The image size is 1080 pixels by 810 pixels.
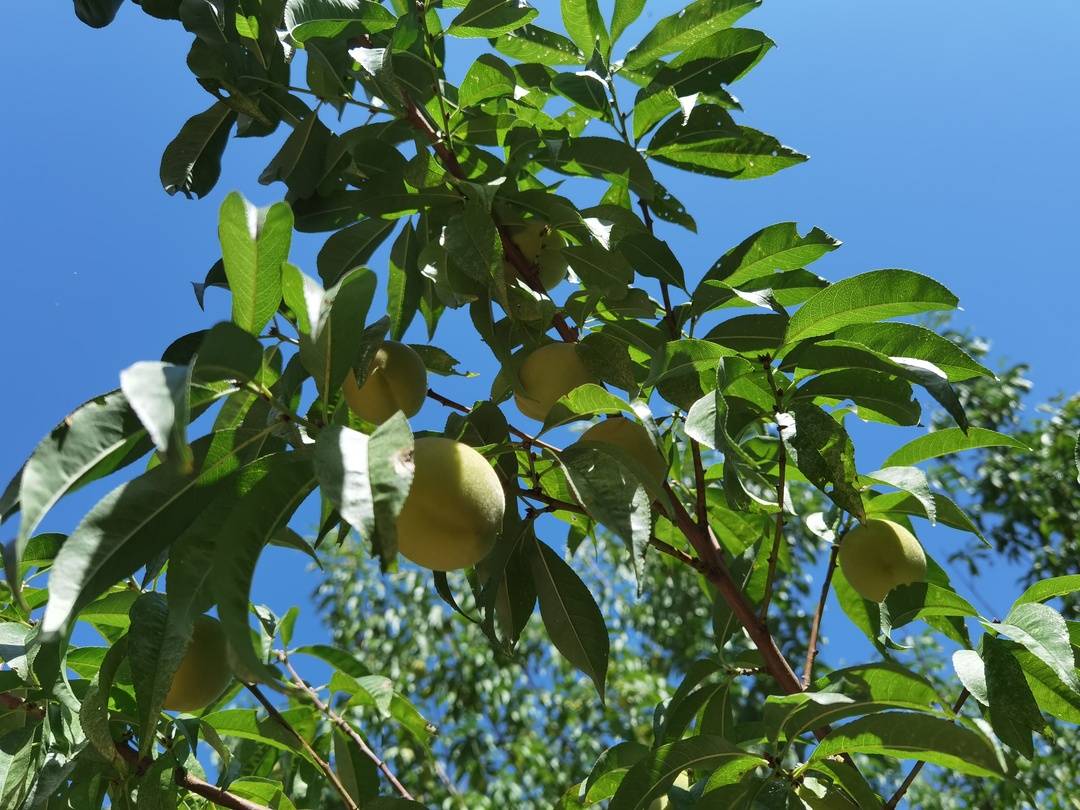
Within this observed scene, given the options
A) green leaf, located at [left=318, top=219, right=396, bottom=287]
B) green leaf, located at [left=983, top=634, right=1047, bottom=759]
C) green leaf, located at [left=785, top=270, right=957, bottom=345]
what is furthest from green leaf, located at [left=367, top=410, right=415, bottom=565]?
green leaf, located at [left=983, top=634, right=1047, bottom=759]

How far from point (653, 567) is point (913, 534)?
182 inches

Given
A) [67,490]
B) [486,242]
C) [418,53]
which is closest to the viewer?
[67,490]

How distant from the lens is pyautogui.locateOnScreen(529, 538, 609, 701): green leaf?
1118 mm

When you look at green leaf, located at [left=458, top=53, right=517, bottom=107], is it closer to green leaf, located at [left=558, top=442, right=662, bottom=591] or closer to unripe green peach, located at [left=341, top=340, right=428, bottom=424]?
unripe green peach, located at [left=341, top=340, right=428, bottom=424]

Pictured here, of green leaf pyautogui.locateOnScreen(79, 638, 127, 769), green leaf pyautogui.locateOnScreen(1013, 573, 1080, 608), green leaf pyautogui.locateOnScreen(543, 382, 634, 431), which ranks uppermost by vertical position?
green leaf pyautogui.locateOnScreen(1013, 573, 1080, 608)

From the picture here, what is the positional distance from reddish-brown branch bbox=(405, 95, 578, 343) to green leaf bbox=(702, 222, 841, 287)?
211mm

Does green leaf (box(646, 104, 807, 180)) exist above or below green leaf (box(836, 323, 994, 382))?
above

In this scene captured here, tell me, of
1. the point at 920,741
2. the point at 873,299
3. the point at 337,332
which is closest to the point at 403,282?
the point at 337,332

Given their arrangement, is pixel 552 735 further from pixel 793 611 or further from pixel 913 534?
pixel 913 534

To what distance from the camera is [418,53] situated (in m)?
1.37

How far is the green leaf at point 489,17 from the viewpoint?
137cm

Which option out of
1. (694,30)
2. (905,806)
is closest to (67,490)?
(694,30)

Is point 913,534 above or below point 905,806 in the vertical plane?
below

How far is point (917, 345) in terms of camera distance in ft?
3.65
